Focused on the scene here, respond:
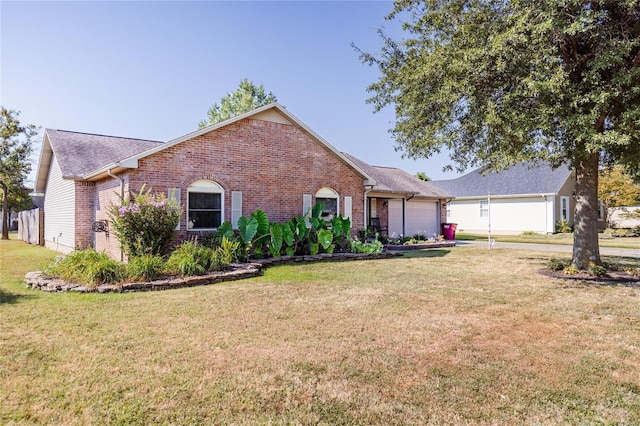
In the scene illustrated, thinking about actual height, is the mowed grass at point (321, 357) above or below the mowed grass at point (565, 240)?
below

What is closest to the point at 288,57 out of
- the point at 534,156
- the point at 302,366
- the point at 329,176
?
the point at 329,176

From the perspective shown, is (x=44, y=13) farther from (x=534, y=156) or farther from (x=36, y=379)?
(x=534, y=156)

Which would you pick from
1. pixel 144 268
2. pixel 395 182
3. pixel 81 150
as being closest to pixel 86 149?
pixel 81 150

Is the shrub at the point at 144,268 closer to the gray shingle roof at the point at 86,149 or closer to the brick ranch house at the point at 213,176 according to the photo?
the brick ranch house at the point at 213,176

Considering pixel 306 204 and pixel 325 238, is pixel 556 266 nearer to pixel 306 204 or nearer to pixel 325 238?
pixel 325 238

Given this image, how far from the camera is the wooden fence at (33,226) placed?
1967 cm

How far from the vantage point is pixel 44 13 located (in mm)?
8805

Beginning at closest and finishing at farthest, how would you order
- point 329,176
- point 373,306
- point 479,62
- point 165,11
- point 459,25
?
point 373,306 → point 479,62 → point 459,25 → point 165,11 → point 329,176

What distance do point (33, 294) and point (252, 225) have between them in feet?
17.5

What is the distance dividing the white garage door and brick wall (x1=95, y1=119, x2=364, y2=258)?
7.13m

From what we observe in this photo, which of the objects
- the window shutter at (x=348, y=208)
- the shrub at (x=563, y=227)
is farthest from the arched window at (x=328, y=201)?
the shrub at (x=563, y=227)

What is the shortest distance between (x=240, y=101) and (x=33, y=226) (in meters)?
22.1

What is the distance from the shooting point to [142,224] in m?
9.05

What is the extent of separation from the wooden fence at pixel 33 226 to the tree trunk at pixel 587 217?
23.3m
